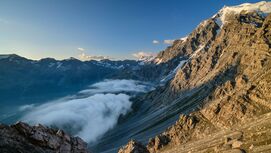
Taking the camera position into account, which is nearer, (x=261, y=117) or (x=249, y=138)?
(x=249, y=138)

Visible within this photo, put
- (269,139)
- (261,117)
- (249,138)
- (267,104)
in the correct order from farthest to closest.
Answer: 1. (267,104)
2. (261,117)
3. (249,138)
4. (269,139)

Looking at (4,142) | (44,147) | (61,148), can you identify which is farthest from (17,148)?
(61,148)

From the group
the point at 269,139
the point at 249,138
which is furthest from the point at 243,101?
the point at 269,139

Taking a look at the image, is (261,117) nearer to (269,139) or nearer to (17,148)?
(269,139)

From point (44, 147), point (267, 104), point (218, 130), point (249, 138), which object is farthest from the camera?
point (218, 130)

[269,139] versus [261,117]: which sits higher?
[261,117]

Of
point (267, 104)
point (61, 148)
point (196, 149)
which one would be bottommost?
point (196, 149)

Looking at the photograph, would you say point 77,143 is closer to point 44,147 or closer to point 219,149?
point 44,147
